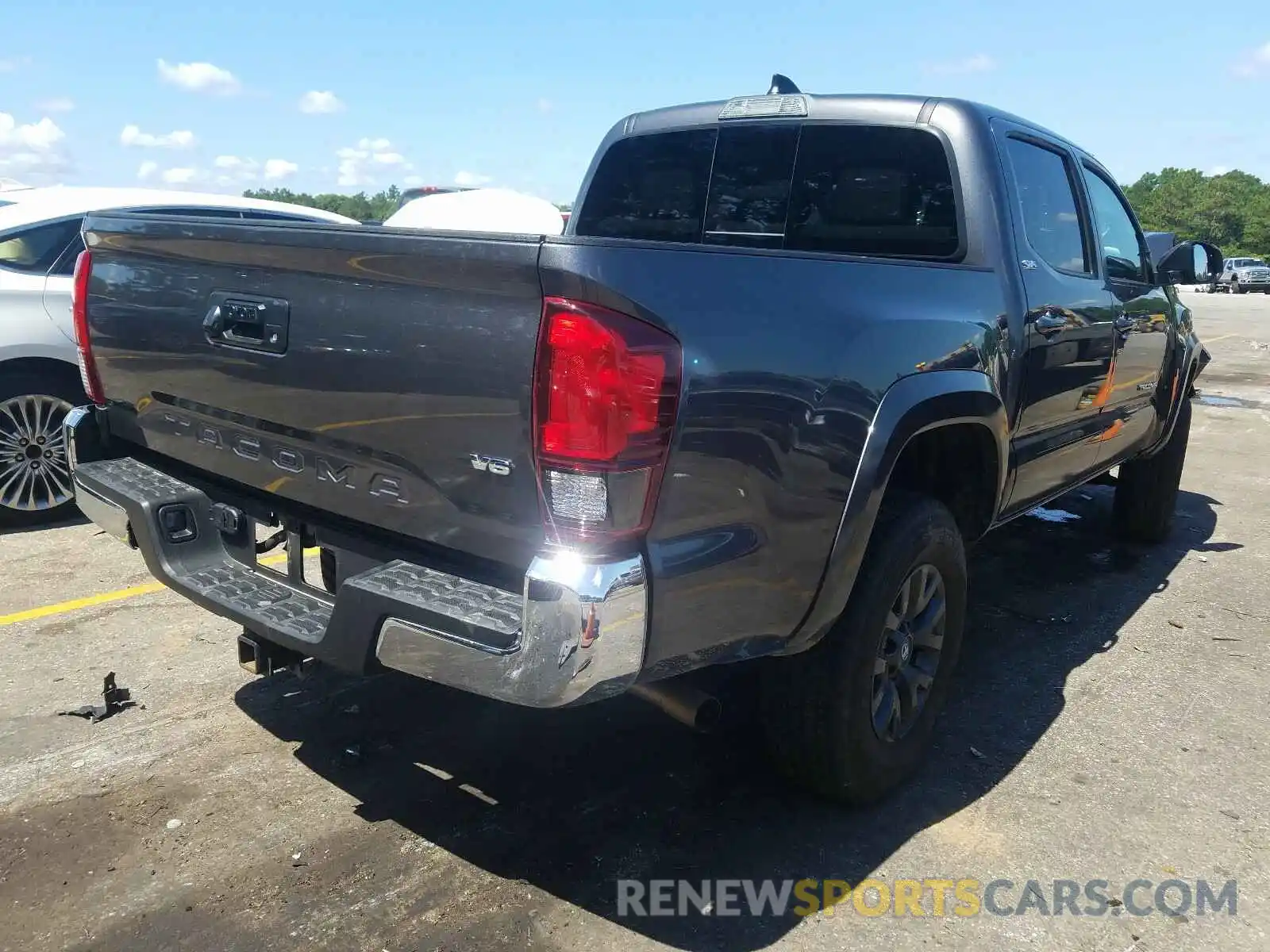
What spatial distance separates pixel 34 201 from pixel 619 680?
539 cm

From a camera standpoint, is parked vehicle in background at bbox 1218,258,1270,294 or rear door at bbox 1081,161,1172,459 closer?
rear door at bbox 1081,161,1172,459

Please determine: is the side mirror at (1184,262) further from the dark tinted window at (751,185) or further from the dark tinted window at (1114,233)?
the dark tinted window at (751,185)

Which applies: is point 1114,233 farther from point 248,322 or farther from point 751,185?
point 248,322

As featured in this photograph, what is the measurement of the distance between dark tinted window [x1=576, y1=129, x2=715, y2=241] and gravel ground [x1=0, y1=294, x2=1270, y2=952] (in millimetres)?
2042

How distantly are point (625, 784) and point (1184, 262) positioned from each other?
4.01 meters

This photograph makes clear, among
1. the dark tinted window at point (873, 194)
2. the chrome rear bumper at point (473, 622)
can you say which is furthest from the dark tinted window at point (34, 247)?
the dark tinted window at point (873, 194)

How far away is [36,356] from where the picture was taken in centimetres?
552

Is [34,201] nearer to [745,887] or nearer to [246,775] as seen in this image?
[246,775]

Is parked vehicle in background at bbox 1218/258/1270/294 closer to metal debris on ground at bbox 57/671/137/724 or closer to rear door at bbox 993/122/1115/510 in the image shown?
rear door at bbox 993/122/1115/510

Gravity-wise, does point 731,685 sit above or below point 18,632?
above

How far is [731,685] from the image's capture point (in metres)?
3.04

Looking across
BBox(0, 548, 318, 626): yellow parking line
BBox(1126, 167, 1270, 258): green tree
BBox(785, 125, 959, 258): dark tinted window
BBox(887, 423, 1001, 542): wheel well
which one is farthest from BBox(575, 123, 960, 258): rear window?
A: BBox(1126, 167, 1270, 258): green tree

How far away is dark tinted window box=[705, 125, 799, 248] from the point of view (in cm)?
402

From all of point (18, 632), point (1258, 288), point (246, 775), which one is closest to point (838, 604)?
point (246, 775)
